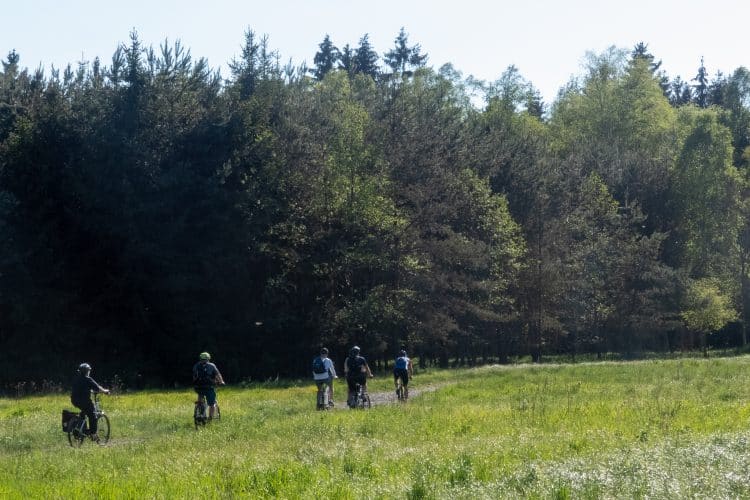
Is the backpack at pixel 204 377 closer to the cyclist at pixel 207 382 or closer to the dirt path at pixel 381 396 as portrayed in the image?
the cyclist at pixel 207 382

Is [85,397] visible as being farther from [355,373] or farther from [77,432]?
[355,373]

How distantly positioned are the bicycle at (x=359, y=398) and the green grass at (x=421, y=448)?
1718 millimetres

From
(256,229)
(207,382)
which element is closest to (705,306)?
(256,229)

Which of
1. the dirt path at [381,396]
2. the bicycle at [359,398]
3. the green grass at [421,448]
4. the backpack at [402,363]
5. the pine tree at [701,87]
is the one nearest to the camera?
the green grass at [421,448]

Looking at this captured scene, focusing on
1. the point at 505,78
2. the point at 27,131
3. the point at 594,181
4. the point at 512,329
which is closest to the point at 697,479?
the point at 27,131

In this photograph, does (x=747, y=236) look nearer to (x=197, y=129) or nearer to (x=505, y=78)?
(x=505, y=78)

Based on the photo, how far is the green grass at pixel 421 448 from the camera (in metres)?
12.2

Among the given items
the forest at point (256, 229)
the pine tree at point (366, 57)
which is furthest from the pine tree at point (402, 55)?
the forest at point (256, 229)

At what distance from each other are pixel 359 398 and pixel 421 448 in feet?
38.3

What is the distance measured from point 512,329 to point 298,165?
24955 millimetres

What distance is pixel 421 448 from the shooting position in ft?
54.5

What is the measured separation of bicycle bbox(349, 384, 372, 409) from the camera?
27.7m

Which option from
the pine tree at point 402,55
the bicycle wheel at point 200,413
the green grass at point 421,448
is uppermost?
the pine tree at point 402,55

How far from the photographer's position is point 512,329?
64812 mm
